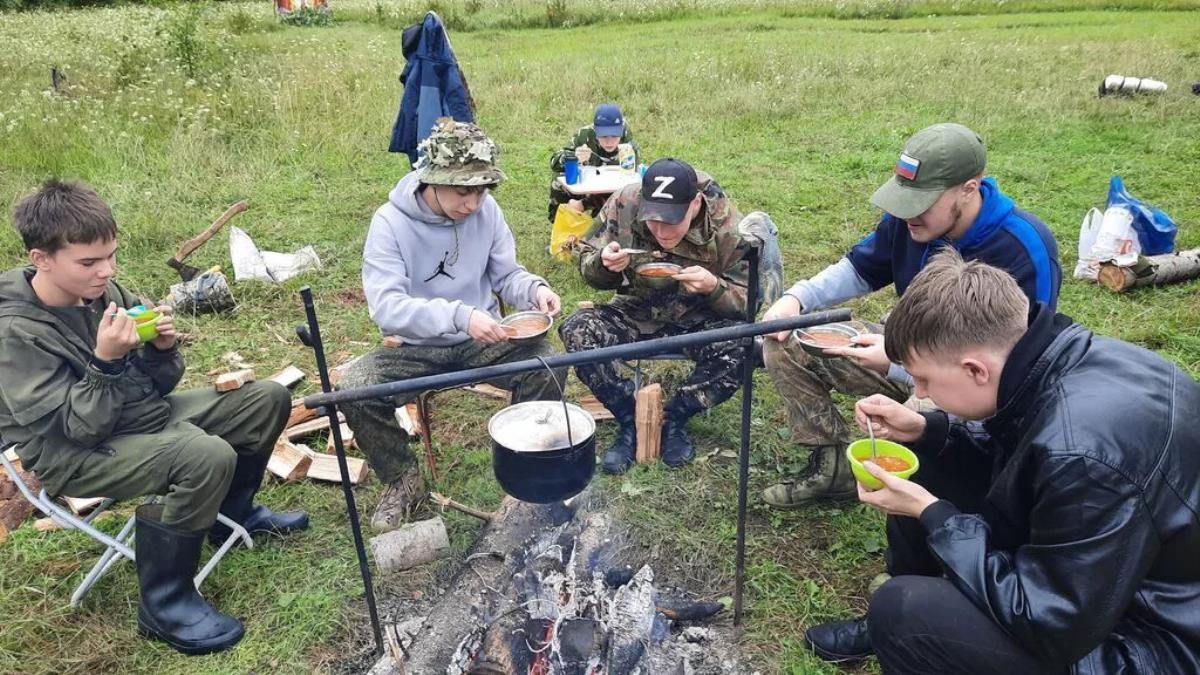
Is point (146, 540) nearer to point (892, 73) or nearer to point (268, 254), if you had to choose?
point (268, 254)

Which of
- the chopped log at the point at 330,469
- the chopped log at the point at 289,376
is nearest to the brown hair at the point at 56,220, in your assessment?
the chopped log at the point at 330,469

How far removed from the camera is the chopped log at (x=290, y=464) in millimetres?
3971

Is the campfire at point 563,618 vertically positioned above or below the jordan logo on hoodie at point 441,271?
below

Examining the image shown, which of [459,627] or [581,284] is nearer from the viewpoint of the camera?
[459,627]

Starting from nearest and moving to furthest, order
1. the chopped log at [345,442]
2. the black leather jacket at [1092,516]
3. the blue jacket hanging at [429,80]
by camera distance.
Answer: the black leather jacket at [1092,516]
the chopped log at [345,442]
the blue jacket hanging at [429,80]

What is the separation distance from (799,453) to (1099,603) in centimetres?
236

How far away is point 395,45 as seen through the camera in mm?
17359

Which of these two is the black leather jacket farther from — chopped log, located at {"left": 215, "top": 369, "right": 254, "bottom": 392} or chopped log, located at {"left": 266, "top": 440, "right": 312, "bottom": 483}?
chopped log, located at {"left": 266, "top": 440, "right": 312, "bottom": 483}

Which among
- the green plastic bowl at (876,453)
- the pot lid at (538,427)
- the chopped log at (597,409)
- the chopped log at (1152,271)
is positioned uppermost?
the green plastic bowl at (876,453)

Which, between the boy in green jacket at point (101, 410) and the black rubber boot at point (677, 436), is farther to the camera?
the black rubber boot at point (677, 436)

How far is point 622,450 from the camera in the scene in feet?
13.4

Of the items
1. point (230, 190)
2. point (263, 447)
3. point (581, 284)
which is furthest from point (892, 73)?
point (263, 447)

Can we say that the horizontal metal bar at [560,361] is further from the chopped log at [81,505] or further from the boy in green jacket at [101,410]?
the chopped log at [81,505]

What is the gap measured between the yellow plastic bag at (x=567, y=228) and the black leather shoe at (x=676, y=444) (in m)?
2.64
